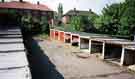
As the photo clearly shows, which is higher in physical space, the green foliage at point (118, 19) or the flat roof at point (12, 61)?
the green foliage at point (118, 19)

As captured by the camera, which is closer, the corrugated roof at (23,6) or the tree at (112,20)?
the tree at (112,20)

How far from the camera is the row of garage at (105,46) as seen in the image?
1902 cm

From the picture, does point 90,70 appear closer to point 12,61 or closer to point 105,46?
point 105,46

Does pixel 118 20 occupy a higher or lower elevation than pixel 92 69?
higher

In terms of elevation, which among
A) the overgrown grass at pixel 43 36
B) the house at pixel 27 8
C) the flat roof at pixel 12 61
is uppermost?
the house at pixel 27 8

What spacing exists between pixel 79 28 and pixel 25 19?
13.4m

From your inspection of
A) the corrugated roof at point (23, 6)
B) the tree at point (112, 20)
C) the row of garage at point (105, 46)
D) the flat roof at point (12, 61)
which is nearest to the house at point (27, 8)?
the corrugated roof at point (23, 6)

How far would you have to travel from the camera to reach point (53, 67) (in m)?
17.8

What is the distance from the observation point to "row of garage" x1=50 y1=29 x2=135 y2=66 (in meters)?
19.0

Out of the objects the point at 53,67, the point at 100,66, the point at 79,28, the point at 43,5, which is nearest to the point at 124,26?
the point at 79,28

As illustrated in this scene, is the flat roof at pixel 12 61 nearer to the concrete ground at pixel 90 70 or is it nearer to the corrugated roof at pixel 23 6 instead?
the concrete ground at pixel 90 70

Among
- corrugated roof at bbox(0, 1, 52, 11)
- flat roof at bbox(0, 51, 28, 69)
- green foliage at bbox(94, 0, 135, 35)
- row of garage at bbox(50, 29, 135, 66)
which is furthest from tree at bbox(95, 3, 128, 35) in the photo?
flat roof at bbox(0, 51, 28, 69)

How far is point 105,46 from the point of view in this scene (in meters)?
21.8

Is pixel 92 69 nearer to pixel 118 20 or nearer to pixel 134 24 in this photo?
pixel 134 24
